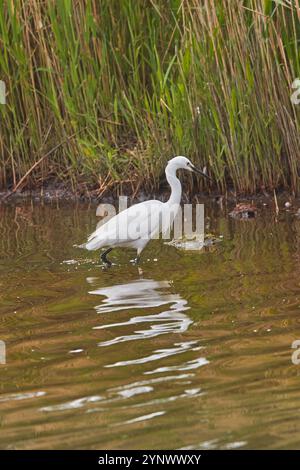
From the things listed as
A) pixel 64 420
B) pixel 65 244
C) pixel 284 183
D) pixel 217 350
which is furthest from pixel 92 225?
pixel 64 420

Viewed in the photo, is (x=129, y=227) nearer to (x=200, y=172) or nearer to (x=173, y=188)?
(x=173, y=188)

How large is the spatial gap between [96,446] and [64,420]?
0.31 m

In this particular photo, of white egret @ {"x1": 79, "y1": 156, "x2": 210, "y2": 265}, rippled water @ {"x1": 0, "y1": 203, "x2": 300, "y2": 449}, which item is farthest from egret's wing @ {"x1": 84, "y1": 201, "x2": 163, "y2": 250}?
rippled water @ {"x1": 0, "y1": 203, "x2": 300, "y2": 449}

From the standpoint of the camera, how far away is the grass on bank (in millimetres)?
8336

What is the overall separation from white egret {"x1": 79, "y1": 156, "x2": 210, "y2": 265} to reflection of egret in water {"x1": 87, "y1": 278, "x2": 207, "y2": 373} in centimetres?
70

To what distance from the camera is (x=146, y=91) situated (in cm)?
920

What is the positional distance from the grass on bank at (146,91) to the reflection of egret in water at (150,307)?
2330mm

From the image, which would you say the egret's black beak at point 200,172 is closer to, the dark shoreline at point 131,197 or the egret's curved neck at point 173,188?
the egret's curved neck at point 173,188

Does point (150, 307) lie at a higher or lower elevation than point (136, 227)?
lower

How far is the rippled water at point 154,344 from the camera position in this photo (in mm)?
3867

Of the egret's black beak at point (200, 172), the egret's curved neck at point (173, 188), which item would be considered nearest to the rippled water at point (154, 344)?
the egret's curved neck at point (173, 188)

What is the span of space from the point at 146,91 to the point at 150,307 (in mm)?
3642

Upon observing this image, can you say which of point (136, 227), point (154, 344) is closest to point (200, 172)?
point (136, 227)

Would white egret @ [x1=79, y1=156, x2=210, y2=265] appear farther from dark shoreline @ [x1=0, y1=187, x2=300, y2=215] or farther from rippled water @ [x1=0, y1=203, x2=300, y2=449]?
dark shoreline @ [x1=0, y1=187, x2=300, y2=215]
